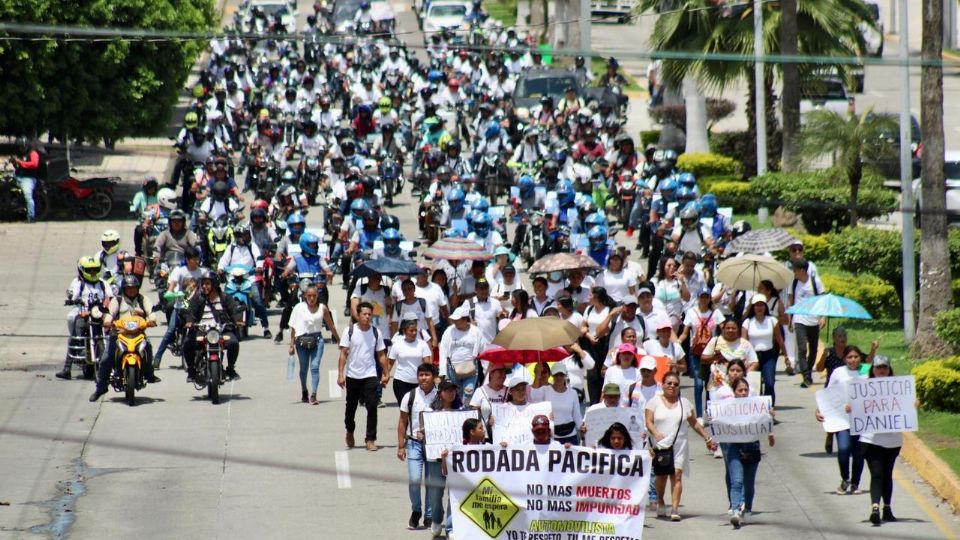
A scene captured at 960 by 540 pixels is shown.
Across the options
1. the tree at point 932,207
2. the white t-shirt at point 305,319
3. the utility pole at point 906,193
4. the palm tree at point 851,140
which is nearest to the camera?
the white t-shirt at point 305,319

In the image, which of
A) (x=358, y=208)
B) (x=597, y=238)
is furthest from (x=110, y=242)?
(x=597, y=238)

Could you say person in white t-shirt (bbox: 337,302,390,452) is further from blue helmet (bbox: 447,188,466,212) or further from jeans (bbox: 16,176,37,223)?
jeans (bbox: 16,176,37,223)

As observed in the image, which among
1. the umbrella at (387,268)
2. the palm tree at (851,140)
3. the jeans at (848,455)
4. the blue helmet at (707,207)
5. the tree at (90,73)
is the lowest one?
the jeans at (848,455)

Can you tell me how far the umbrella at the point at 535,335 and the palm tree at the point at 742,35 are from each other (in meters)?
17.4

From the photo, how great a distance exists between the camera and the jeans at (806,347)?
70.4 feet

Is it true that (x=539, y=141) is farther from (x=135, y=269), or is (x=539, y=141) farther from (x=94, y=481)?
(x=94, y=481)

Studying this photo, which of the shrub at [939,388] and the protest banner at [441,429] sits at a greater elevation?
the protest banner at [441,429]

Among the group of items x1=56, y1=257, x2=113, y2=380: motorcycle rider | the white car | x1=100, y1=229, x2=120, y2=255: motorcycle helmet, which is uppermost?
the white car

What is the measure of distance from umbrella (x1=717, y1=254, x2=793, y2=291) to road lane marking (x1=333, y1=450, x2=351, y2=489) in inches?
185

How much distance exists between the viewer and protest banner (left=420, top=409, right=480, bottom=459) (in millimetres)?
15102

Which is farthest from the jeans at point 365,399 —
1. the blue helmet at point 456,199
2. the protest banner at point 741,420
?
the blue helmet at point 456,199

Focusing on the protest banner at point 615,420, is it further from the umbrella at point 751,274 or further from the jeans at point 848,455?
the umbrella at point 751,274

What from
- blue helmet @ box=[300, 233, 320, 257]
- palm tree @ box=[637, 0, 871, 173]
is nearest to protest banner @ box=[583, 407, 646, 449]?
blue helmet @ box=[300, 233, 320, 257]

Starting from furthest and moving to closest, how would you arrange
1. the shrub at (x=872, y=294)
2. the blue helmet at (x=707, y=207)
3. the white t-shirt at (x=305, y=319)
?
1. the shrub at (x=872, y=294)
2. the blue helmet at (x=707, y=207)
3. the white t-shirt at (x=305, y=319)
